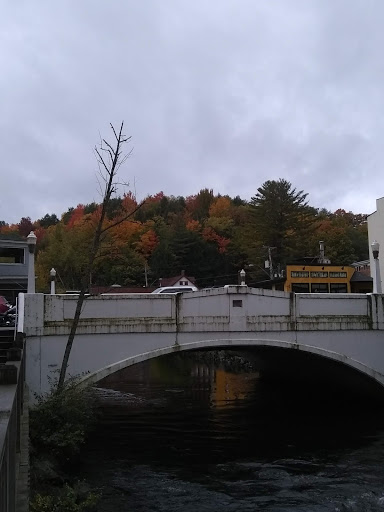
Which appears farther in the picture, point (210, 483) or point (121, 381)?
point (121, 381)

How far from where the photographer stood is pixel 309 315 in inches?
744

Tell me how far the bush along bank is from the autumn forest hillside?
3192cm

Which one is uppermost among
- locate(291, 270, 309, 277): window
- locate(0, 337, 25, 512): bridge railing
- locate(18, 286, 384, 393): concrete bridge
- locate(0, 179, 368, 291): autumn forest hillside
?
locate(0, 179, 368, 291): autumn forest hillside

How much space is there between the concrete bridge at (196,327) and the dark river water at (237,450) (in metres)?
2.73

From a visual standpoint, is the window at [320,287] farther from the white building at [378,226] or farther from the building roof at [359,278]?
the white building at [378,226]

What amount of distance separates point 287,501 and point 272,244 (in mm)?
45988

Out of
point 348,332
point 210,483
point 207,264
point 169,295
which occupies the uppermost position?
point 207,264

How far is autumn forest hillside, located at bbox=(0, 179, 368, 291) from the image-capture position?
2221 inches

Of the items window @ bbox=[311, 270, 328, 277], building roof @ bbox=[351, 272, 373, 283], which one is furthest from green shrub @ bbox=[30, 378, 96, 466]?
building roof @ bbox=[351, 272, 373, 283]

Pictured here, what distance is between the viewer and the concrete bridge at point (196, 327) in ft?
52.3

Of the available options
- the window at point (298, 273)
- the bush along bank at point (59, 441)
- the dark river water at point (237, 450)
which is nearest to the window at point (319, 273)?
the window at point (298, 273)

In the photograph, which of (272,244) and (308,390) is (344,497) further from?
(272,244)

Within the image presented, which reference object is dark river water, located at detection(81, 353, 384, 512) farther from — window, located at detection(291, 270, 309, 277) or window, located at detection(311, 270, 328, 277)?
window, located at detection(311, 270, 328, 277)

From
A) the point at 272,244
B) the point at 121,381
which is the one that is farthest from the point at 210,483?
the point at 272,244
